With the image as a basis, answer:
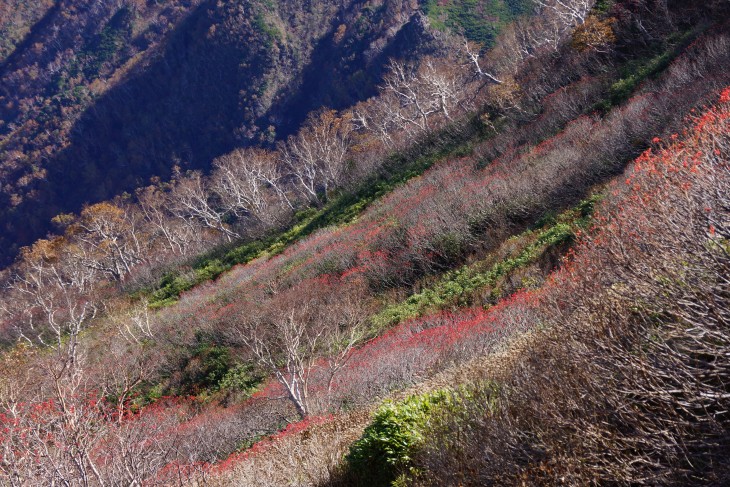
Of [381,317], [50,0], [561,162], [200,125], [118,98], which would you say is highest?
[50,0]

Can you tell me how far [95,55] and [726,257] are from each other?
145 metres

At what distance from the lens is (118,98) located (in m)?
113

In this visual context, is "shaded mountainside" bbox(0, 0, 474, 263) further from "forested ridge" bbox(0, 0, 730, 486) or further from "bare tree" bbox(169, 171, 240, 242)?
"forested ridge" bbox(0, 0, 730, 486)

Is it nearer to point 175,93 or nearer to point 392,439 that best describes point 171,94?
point 175,93

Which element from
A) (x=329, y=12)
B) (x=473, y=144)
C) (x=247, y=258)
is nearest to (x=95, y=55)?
(x=329, y=12)

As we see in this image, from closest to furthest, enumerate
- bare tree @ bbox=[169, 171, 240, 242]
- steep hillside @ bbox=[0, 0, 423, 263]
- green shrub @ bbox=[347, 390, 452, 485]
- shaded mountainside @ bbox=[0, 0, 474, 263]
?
green shrub @ bbox=[347, 390, 452, 485] → bare tree @ bbox=[169, 171, 240, 242] → shaded mountainside @ bbox=[0, 0, 474, 263] → steep hillside @ bbox=[0, 0, 423, 263]

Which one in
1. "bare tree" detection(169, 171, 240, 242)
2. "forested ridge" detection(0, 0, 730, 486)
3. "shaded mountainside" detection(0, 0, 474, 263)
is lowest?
"forested ridge" detection(0, 0, 730, 486)

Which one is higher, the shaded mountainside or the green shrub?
the shaded mountainside

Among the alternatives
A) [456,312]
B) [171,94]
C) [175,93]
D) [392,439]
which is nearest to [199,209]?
[456,312]

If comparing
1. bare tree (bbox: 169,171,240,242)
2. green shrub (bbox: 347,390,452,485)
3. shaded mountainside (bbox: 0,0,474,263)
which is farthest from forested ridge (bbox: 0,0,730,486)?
shaded mountainside (bbox: 0,0,474,263)

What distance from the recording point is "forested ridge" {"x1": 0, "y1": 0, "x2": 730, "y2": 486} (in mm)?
3502

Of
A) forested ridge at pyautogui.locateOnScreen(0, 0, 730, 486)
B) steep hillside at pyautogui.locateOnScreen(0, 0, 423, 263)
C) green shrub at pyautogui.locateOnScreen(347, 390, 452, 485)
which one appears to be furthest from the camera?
steep hillside at pyautogui.locateOnScreen(0, 0, 423, 263)

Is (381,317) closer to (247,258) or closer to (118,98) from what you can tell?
(247,258)

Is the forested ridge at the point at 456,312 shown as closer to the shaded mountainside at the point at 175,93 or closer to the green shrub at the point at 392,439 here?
the green shrub at the point at 392,439
